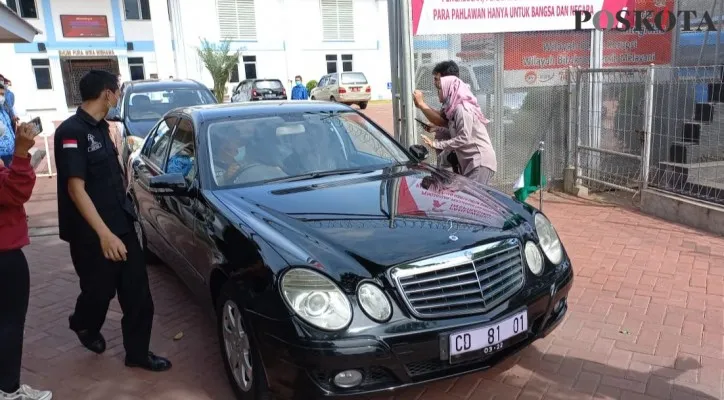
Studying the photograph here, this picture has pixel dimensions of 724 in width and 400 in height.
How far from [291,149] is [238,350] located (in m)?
1.49

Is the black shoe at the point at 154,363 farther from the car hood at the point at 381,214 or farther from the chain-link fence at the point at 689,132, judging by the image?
the chain-link fence at the point at 689,132

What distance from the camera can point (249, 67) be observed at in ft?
112

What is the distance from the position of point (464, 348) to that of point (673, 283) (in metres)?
2.78

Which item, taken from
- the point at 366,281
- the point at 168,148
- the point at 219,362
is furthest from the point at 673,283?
the point at 168,148

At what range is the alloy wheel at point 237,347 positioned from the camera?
292 centimetres

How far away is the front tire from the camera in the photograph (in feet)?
9.11

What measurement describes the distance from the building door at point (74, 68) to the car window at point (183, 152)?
28123mm

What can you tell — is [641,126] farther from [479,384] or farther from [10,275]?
[10,275]

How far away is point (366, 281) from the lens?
260 cm

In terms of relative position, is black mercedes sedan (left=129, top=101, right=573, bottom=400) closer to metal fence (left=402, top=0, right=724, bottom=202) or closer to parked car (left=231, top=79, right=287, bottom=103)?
metal fence (left=402, top=0, right=724, bottom=202)

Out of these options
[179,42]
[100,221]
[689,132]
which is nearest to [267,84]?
[179,42]

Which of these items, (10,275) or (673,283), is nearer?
(10,275)

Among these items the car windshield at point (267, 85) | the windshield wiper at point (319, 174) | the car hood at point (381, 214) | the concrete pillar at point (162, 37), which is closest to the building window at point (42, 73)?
the concrete pillar at point (162, 37)

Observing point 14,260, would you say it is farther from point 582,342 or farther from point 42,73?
point 42,73
